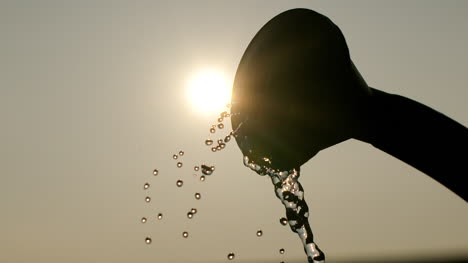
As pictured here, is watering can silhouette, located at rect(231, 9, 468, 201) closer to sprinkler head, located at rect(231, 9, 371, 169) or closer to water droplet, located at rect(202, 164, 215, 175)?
sprinkler head, located at rect(231, 9, 371, 169)

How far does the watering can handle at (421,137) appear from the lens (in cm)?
120

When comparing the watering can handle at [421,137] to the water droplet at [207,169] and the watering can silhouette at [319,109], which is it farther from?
the water droplet at [207,169]

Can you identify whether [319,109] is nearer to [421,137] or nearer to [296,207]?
[421,137]

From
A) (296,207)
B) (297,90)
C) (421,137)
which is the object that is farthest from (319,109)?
(296,207)

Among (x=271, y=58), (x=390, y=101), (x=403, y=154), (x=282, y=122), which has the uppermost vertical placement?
(x=271, y=58)

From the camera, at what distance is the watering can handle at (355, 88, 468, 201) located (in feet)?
3.93

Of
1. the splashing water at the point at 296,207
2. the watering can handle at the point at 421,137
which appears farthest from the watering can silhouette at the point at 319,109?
the splashing water at the point at 296,207

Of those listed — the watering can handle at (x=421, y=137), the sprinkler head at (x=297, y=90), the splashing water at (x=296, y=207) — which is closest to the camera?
the watering can handle at (x=421, y=137)

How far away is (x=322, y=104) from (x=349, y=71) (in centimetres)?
13

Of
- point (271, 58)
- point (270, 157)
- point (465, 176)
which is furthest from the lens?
point (270, 157)

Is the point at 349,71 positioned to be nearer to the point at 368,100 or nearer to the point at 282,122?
the point at 368,100

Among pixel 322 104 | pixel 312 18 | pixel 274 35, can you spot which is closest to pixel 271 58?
pixel 274 35

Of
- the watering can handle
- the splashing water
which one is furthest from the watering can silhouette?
the splashing water

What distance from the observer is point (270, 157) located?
1.83m
